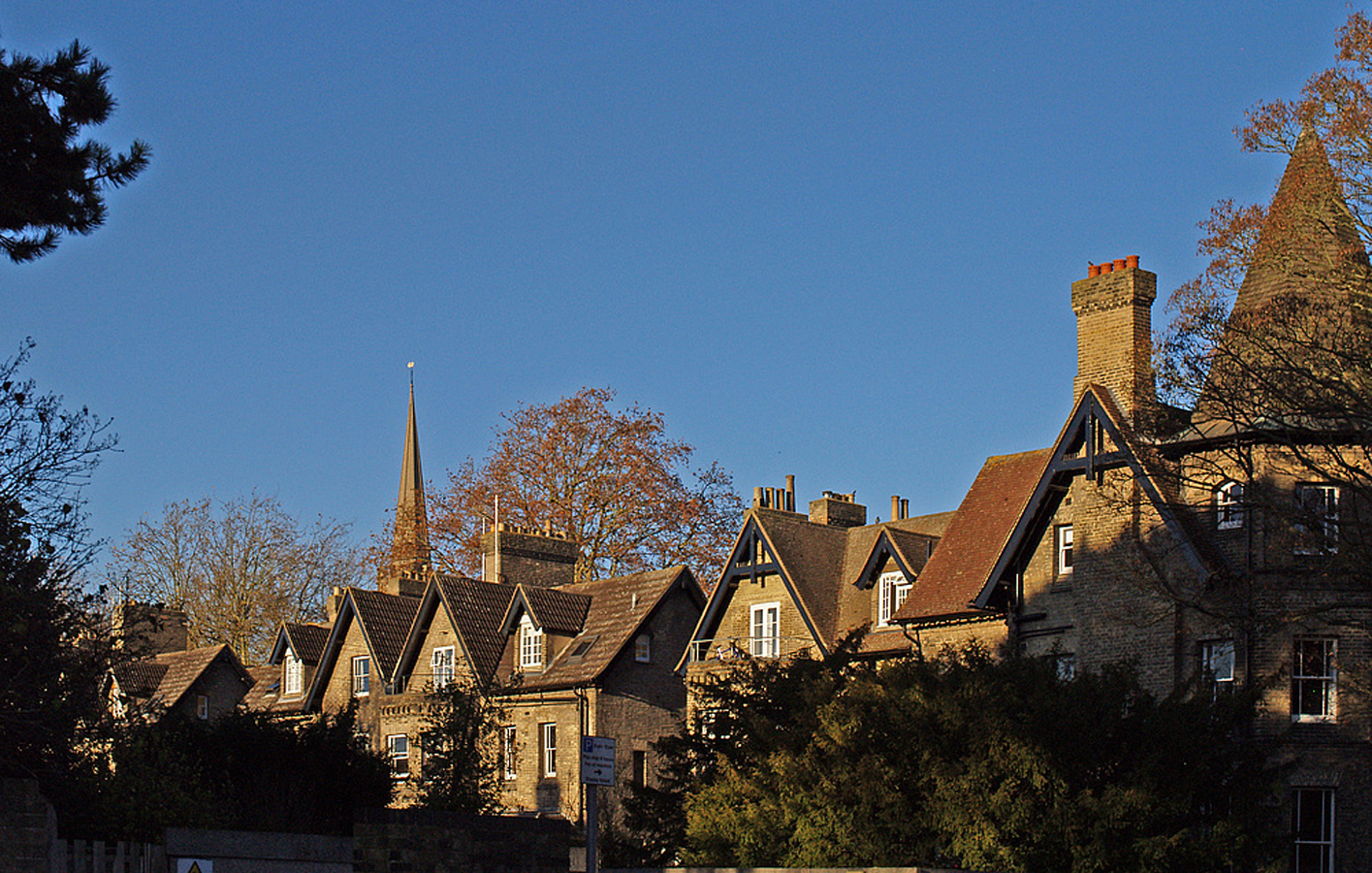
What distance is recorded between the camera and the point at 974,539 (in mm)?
38906

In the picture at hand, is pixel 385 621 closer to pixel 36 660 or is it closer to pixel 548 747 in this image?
pixel 548 747

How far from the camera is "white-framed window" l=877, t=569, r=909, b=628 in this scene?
135 feet

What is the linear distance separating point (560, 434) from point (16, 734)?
3954cm

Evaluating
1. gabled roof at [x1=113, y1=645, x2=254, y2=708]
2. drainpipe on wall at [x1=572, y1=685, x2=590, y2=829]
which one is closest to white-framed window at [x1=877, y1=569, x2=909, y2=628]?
drainpipe on wall at [x1=572, y1=685, x2=590, y2=829]

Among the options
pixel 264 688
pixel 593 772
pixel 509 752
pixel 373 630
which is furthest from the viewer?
pixel 264 688

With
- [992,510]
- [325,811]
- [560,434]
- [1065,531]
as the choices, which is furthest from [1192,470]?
[560,434]

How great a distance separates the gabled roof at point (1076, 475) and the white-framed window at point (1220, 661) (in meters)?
1.40

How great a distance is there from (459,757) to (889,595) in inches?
446

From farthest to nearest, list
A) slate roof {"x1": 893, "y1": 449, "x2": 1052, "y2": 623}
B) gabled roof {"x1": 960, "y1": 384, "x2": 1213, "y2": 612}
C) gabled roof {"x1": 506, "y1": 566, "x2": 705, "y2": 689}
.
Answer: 1. gabled roof {"x1": 506, "y1": 566, "x2": 705, "y2": 689}
2. slate roof {"x1": 893, "y1": 449, "x2": 1052, "y2": 623}
3. gabled roof {"x1": 960, "y1": 384, "x2": 1213, "y2": 612}

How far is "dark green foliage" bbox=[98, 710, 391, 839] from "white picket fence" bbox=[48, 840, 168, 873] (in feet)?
7.09

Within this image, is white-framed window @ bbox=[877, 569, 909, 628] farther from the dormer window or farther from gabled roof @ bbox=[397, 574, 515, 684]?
gabled roof @ bbox=[397, 574, 515, 684]

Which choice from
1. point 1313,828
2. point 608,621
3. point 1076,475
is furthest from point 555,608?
point 1313,828

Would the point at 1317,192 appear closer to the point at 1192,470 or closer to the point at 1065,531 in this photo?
the point at 1192,470

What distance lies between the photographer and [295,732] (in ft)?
113
